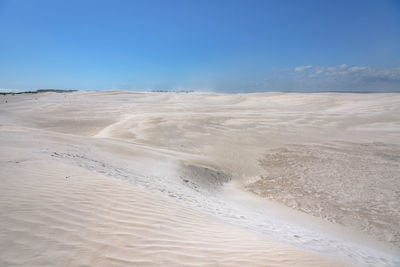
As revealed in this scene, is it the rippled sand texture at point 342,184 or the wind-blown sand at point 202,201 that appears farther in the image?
the rippled sand texture at point 342,184

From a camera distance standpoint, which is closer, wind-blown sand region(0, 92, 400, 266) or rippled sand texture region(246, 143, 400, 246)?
wind-blown sand region(0, 92, 400, 266)

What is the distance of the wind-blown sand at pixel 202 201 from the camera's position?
10.4ft

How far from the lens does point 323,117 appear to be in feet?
79.5

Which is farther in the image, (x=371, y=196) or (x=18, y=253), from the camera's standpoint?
(x=371, y=196)

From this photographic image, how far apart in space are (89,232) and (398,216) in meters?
7.90

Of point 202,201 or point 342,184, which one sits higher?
point 202,201

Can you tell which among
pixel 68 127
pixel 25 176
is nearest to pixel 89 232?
pixel 25 176

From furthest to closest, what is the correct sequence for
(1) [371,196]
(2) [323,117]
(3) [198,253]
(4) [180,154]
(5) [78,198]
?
(2) [323,117], (4) [180,154], (1) [371,196], (5) [78,198], (3) [198,253]

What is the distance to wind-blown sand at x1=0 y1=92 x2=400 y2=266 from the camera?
10.4 ft

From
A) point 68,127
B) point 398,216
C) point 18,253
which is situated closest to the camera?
point 18,253

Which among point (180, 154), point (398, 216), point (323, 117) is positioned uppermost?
point (323, 117)

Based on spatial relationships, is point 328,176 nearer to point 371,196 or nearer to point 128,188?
point 371,196

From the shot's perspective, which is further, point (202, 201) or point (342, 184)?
point (342, 184)

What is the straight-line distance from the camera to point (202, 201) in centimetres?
649
